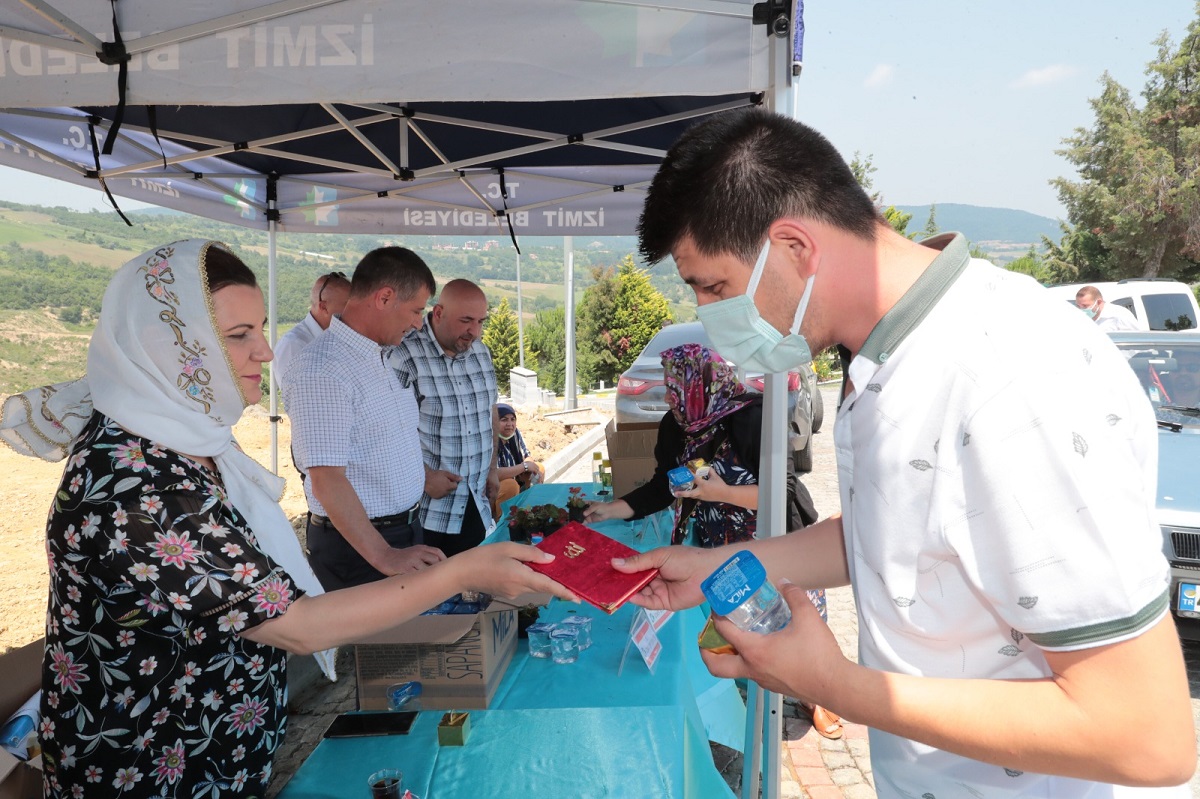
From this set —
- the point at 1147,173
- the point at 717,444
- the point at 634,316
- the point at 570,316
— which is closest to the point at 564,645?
the point at 717,444

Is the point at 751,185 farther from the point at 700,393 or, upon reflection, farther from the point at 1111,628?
the point at 700,393

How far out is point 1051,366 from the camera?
0.87 meters

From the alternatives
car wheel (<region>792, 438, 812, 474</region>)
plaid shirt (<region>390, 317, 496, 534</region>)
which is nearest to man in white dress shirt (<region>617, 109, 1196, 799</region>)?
car wheel (<region>792, 438, 812, 474</region>)

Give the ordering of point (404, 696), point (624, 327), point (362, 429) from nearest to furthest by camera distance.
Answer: point (404, 696) < point (362, 429) < point (624, 327)

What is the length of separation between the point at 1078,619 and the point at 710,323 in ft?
2.47

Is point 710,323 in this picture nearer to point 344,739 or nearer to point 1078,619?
point 1078,619

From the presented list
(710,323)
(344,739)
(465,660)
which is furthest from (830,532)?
(344,739)

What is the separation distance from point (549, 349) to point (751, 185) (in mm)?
33001

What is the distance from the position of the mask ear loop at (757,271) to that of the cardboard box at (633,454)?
3.01 metres

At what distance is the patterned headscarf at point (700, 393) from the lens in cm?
317

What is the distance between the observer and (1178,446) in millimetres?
4656

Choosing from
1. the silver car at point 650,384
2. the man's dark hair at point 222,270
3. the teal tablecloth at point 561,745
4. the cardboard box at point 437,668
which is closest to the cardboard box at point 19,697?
the teal tablecloth at point 561,745

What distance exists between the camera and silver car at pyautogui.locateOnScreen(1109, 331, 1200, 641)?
13.1 ft

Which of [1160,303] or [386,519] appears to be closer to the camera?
[386,519]
